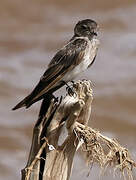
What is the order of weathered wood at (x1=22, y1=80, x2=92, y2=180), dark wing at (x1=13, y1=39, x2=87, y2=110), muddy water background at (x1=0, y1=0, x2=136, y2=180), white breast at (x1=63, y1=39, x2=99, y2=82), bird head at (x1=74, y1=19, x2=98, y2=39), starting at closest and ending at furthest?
weathered wood at (x1=22, y1=80, x2=92, y2=180) → dark wing at (x1=13, y1=39, x2=87, y2=110) → white breast at (x1=63, y1=39, x2=99, y2=82) → bird head at (x1=74, y1=19, x2=98, y2=39) → muddy water background at (x1=0, y1=0, x2=136, y2=180)

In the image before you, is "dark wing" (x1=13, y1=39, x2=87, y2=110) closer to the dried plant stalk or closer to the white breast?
the white breast

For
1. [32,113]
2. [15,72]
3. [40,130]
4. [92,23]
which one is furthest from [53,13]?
[40,130]

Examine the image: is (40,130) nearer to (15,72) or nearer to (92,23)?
(92,23)

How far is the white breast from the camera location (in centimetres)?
391

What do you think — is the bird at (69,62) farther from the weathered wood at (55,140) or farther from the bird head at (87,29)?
the weathered wood at (55,140)

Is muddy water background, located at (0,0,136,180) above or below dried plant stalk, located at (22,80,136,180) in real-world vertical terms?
above

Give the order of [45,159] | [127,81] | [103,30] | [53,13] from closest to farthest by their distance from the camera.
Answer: [45,159], [127,81], [103,30], [53,13]

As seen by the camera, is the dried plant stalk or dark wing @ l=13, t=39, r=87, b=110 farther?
dark wing @ l=13, t=39, r=87, b=110

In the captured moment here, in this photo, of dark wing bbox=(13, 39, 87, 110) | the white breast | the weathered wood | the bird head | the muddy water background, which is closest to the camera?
the weathered wood

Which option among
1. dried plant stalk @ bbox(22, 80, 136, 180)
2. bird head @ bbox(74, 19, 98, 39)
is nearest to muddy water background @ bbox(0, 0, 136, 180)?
bird head @ bbox(74, 19, 98, 39)

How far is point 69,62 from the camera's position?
3953 millimetres

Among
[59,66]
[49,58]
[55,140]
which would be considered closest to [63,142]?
[55,140]

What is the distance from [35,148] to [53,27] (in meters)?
5.84

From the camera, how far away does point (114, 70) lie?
7891 mm
